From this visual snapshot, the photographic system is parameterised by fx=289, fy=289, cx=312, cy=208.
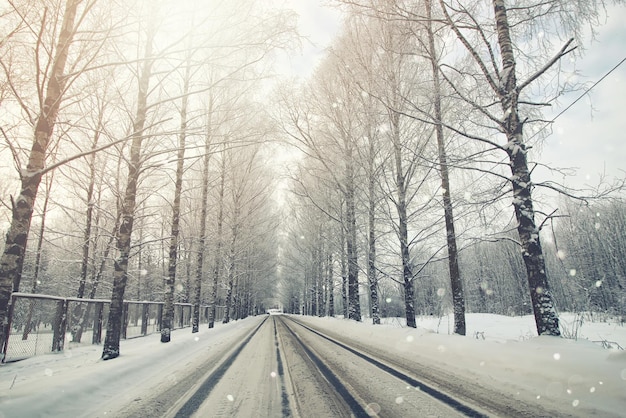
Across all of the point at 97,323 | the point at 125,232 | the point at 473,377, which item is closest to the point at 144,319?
the point at 97,323

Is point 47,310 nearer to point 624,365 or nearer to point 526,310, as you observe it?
point 624,365

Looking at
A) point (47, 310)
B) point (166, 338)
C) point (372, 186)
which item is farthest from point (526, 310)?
point (47, 310)

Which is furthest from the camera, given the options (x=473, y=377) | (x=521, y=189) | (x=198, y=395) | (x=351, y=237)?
(x=351, y=237)

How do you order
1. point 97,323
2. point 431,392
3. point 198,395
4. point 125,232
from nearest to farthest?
point 431,392 → point 198,395 → point 125,232 → point 97,323

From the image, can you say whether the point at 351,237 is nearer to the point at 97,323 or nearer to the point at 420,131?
the point at 420,131

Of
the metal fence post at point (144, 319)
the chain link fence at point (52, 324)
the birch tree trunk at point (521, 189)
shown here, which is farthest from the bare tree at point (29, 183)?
the metal fence post at point (144, 319)

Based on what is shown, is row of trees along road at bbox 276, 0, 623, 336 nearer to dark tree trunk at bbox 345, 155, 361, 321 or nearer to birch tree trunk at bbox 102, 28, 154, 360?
dark tree trunk at bbox 345, 155, 361, 321

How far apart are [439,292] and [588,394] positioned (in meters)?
55.2

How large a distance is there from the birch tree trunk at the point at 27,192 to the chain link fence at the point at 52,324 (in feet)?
9.66

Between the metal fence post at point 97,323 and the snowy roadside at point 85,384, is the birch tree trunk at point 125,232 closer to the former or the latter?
the snowy roadside at point 85,384

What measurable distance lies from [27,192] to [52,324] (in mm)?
6091

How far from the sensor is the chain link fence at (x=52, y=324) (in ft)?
21.2

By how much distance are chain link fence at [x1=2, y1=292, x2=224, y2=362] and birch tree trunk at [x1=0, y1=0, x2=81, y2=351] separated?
2.94 meters

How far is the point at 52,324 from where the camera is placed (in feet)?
25.8
